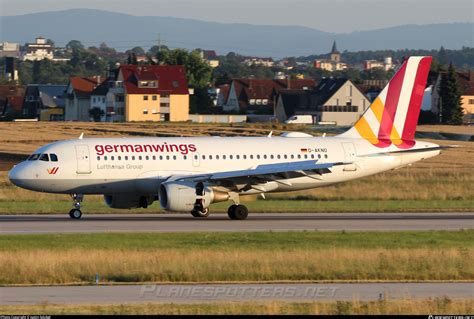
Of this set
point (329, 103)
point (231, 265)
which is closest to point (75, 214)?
point (231, 265)

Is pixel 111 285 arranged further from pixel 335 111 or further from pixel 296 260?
pixel 335 111

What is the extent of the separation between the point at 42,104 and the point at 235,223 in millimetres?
148364

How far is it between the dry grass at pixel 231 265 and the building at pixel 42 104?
155m

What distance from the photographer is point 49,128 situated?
118m

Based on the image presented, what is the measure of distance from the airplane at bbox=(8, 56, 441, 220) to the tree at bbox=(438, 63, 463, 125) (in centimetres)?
9226

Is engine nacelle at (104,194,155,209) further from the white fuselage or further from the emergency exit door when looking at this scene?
the emergency exit door

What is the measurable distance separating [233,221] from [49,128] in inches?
3102

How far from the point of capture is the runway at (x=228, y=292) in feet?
74.4

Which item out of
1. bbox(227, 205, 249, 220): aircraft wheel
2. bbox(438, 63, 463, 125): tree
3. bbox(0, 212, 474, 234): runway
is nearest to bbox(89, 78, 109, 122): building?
bbox(438, 63, 463, 125): tree

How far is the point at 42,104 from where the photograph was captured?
18562 centimetres

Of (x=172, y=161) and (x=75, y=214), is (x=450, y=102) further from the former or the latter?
(x=75, y=214)

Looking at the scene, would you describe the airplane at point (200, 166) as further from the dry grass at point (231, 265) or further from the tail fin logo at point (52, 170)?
the dry grass at point (231, 265)

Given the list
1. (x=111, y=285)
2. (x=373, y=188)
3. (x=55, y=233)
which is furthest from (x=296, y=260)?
(x=373, y=188)

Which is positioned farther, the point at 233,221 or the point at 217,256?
the point at 233,221
